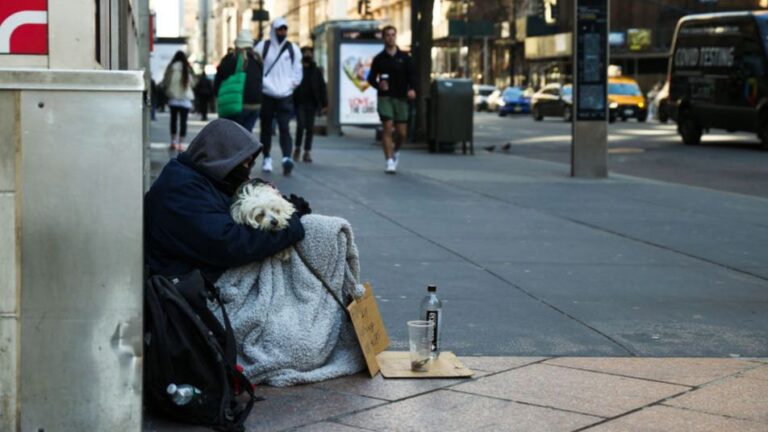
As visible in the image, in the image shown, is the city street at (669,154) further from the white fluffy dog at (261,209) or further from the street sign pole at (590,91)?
the white fluffy dog at (261,209)

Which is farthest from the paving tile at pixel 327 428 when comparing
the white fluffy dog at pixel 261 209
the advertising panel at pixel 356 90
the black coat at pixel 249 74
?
the advertising panel at pixel 356 90

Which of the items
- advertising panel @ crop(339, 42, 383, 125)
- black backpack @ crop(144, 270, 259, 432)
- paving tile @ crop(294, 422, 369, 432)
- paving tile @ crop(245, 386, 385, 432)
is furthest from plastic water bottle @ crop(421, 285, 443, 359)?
advertising panel @ crop(339, 42, 383, 125)

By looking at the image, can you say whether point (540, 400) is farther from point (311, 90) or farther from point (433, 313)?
point (311, 90)

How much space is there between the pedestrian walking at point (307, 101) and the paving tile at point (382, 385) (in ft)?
43.8

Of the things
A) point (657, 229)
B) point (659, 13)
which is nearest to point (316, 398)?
point (657, 229)

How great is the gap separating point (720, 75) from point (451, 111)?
329 inches

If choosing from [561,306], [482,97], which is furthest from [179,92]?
[482,97]

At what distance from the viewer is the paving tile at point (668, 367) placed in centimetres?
555

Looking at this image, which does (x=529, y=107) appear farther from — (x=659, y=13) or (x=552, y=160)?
(x=552, y=160)

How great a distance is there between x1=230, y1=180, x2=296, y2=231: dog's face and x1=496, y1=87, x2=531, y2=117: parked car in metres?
53.3

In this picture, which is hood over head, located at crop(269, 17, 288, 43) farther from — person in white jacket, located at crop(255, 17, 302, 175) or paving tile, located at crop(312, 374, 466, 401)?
paving tile, located at crop(312, 374, 466, 401)

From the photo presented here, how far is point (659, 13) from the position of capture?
6788 centimetres

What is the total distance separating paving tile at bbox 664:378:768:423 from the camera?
497cm

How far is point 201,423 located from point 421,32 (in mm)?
19851
